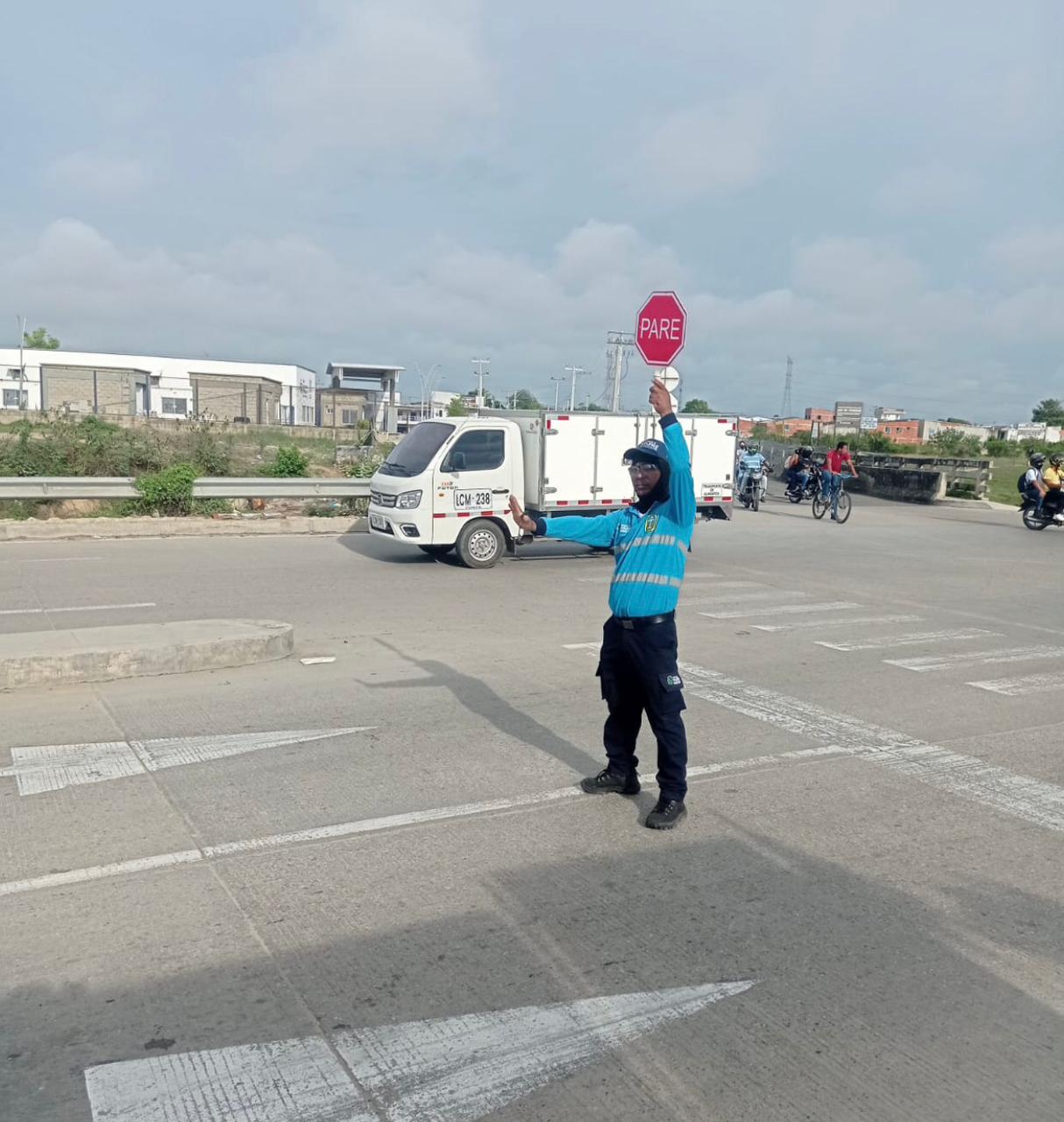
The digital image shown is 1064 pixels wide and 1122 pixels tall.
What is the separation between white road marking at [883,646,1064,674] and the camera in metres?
9.75

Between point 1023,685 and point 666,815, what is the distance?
4.95 metres

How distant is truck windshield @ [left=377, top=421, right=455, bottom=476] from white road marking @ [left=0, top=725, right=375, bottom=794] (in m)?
8.63

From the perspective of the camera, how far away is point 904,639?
10.9m

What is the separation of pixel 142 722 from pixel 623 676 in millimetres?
3438

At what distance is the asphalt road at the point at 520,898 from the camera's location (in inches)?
134

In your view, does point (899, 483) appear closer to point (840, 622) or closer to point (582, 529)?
point (840, 622)

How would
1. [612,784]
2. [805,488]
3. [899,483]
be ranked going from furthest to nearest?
[899,483] < [805,488] < [612,784]

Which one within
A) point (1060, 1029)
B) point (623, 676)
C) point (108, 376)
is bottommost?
point (1060, 1029)

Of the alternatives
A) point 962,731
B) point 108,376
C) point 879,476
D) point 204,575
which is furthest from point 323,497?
point 108,376

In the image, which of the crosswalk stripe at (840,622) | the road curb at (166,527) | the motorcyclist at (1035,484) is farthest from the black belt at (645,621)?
the motorcyclist at (1035,484)

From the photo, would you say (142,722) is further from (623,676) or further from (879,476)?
(879,476)

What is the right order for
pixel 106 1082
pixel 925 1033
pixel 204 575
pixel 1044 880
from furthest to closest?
pixel 204 575, pixel 1044 880, pixel 925 1033, pixel 106 1082

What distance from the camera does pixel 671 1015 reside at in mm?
3768

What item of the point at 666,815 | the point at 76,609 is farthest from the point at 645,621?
the point at 76,609
